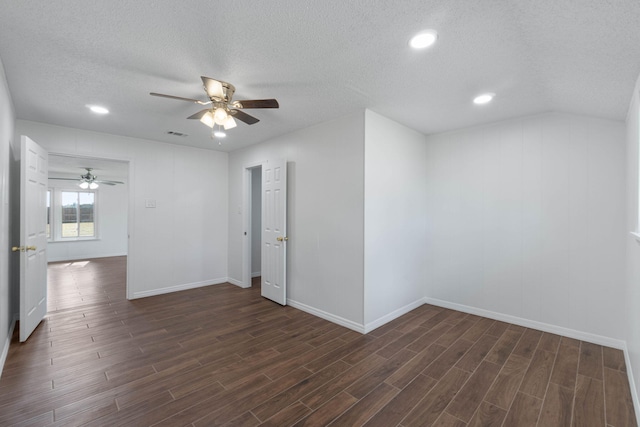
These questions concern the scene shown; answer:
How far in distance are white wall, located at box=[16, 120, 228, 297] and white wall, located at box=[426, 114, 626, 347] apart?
3.82 metres

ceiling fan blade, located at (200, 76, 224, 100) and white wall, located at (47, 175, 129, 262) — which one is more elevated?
ceiling fan blade, located at (200, 76, 224, 100)

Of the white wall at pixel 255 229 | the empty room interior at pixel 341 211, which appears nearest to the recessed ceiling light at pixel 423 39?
the empty room interior at pixel 341 211

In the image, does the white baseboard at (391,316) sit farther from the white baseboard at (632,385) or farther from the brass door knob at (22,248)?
the brass door knob at (22,248)

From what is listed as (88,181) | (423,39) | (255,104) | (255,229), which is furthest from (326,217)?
(88,181)

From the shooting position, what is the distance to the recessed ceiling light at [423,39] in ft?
5.89

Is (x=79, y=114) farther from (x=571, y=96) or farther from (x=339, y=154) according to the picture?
(x=571, y=96)

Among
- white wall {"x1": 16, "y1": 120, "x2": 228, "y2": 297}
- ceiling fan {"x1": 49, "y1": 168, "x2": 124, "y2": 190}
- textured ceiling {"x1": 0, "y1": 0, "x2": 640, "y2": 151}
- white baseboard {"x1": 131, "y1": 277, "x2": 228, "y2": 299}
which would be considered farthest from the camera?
ceiling fan {"x1": 49, "y1": 168, "x2": 124, "y2": 190}

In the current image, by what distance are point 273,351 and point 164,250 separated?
3036mm

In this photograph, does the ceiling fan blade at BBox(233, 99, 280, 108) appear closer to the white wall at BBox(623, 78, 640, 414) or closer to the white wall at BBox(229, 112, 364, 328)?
the white wall at BBox(229, 112, 364, 328)

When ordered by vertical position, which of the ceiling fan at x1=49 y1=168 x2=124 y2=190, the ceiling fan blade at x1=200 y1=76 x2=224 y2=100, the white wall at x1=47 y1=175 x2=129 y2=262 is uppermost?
the ceiling fan blade at x1=200 y1=76 x2=224 y2=100

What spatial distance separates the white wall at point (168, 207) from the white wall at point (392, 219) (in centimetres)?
331

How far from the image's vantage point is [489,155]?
11.9 feet

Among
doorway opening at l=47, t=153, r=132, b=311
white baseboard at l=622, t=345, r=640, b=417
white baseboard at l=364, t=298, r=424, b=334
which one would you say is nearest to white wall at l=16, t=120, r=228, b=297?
doorway opening at l=47, t=153, r=132, b=311

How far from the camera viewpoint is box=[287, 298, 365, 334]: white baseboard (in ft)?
10.6
